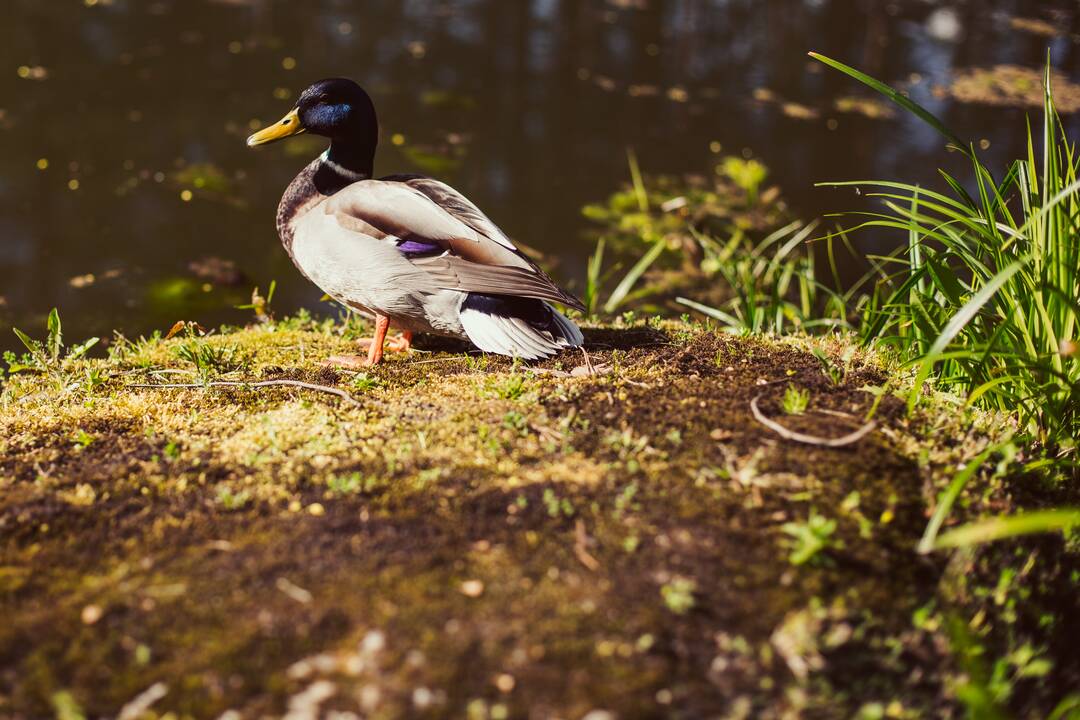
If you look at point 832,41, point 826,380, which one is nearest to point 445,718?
point 826,380

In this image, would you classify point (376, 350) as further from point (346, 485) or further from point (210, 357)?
point (346, 485)

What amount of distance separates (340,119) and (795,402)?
2187 millimetres

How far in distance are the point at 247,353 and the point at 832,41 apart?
6.88 metres

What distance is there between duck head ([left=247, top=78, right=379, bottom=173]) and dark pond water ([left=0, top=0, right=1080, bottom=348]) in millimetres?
1172

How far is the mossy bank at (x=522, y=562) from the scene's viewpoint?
159 cm

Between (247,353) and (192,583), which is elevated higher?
(192,583)

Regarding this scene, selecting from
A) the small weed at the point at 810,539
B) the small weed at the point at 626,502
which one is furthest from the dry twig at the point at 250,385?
the small weed at the point at 810,539

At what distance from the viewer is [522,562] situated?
1.84m

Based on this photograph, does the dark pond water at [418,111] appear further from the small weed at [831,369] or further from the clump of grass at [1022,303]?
the clump of grass at [1022,303]

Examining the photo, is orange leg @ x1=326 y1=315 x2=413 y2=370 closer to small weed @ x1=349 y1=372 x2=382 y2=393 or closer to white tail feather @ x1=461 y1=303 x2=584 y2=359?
small weed @ x1=349 y1=372 x2=382 y2=393

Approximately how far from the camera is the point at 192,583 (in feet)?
5.88

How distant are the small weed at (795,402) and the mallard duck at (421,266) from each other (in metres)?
0.72

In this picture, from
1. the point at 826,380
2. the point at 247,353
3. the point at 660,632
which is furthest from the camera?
the point at 247,353

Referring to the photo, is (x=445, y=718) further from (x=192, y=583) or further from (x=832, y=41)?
(x=832, y=41)
